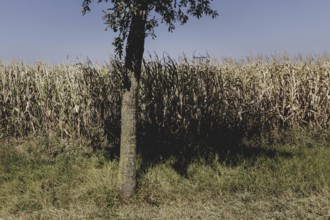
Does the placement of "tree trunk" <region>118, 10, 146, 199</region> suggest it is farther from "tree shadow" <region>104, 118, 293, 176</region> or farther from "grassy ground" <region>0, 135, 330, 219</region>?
"tree shadow" <region>104, 118, 293, 176</region>

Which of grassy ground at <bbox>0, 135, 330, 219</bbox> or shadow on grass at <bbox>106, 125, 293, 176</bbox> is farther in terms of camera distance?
shadow on grass at <bbox>106, 125, 293, 176</bbox>

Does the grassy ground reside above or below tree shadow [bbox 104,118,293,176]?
below

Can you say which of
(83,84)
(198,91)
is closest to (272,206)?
(198,91)

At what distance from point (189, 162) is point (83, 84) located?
3790mm

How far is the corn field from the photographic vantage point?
10547 millimetres

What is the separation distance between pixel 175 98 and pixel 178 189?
3536 mm

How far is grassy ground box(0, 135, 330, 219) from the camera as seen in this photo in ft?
21.3

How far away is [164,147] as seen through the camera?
9.84 m

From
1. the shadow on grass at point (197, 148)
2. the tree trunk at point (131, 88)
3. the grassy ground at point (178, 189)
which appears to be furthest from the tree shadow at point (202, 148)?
the tree trunk at point (131, 88)

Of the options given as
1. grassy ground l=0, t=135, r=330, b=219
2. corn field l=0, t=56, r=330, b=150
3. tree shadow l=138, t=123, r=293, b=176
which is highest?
corn field l=0, t=56, r=330, b=150

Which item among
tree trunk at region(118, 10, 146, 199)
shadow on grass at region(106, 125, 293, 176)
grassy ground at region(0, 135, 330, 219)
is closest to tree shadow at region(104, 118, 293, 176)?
shadow on grass at region(106, 125, 293, 176)

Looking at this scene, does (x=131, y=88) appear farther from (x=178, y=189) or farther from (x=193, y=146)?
(x=193, y=146)

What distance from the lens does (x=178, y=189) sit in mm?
7426

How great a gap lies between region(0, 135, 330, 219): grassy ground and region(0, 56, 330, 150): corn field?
5.77 ft
